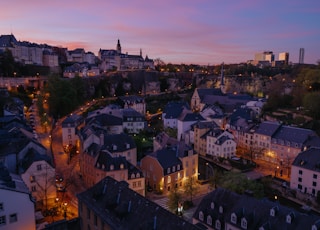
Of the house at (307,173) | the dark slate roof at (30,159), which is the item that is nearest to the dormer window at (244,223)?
the house at (307,173)

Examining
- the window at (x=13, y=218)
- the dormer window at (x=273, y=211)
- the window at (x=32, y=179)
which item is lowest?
the window at (x=32, y=179)

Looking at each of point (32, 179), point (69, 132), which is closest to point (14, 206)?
point (32, 179)

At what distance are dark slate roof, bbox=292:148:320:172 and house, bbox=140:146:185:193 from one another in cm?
1354

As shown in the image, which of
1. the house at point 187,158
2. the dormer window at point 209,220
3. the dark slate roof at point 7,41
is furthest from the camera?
the dark slate roof at point 7,41

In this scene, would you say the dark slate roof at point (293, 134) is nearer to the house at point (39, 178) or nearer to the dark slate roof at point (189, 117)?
the dark slate roof at point (189, 117)

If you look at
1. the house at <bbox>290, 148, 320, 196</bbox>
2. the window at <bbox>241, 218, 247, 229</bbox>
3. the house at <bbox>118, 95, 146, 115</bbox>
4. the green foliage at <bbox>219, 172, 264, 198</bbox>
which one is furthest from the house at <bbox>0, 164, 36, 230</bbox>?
the house at <bbox>118, 95, 146, 115</bbox>

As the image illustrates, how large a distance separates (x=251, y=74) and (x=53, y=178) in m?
95.5

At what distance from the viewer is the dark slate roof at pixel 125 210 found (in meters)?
14.1

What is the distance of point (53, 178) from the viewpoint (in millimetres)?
27344

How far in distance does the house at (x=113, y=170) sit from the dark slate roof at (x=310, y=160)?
18182 millimetres

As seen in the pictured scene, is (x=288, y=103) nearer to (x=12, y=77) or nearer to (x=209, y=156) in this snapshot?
(x=209, y=156)

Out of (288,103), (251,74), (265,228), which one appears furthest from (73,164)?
(251,74)

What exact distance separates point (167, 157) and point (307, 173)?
15.6 metres

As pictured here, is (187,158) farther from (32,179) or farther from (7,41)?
(7,41)
